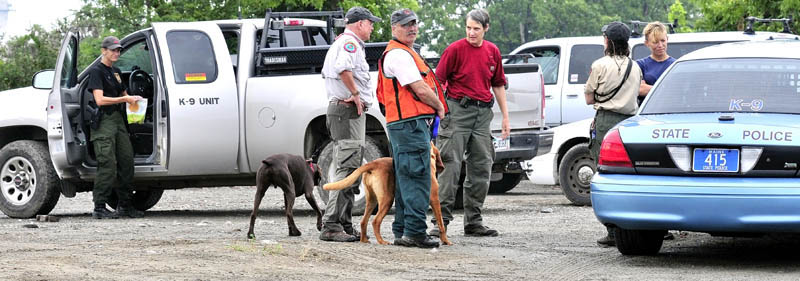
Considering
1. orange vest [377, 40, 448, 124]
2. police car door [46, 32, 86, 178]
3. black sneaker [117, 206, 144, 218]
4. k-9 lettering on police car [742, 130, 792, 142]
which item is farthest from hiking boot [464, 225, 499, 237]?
police car door [46, 32, 86, 178]

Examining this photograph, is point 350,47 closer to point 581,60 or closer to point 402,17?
point 402,17

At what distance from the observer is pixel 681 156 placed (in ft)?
26.0

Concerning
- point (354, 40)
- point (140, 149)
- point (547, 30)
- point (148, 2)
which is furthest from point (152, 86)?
point (547, 30)

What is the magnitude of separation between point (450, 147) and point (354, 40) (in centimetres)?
117

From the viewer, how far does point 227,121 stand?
41.2 ft

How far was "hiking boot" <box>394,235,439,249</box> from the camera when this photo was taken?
9266 millimetres

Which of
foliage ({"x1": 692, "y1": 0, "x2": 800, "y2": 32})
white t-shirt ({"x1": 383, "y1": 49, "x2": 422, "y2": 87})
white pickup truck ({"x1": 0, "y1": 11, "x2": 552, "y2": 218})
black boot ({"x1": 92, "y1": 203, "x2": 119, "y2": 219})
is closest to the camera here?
white t-shirt ({"x1": 383, "y1": 49, "x2": 422, "y2": 87})

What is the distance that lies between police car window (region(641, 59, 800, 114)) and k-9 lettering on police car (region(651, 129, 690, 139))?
499mm

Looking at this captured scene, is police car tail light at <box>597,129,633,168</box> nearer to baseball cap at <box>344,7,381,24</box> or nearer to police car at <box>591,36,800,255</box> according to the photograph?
police car at <box>591,36,800,255</box>

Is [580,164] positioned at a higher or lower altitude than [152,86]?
lower

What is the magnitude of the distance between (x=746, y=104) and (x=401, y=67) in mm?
2267

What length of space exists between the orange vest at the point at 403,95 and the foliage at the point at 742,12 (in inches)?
568

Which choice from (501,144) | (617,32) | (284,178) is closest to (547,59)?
(501,144)

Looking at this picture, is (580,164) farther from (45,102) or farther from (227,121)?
(45,102)
